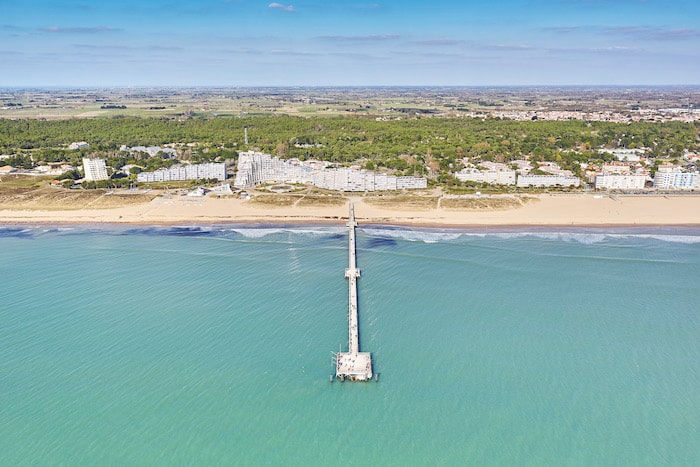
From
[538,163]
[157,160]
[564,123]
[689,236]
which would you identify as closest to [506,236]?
[689,236]

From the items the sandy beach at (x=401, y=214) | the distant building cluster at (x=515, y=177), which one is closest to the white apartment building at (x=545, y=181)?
the distant building cluster at (x=515, y=177)

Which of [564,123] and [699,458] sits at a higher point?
[564,123]

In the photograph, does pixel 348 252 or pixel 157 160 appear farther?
pixel 157 160

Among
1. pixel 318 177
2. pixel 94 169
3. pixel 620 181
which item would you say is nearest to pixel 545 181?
pixel 620 181

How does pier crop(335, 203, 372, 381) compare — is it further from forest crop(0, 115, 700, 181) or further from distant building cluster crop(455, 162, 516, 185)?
forest crop(0, 115, 700, 181)

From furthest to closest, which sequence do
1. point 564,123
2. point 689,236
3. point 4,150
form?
point 564,123
point 4,150
point 689,236

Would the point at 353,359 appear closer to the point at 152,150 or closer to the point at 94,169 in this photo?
the point at 94,169

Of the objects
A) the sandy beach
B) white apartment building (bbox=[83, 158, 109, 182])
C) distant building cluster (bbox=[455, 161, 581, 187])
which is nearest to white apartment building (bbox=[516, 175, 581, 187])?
distant building cluster (bbox=[455, 161, 581, 187])

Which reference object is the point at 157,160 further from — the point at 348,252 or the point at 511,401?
the point at 511,401
